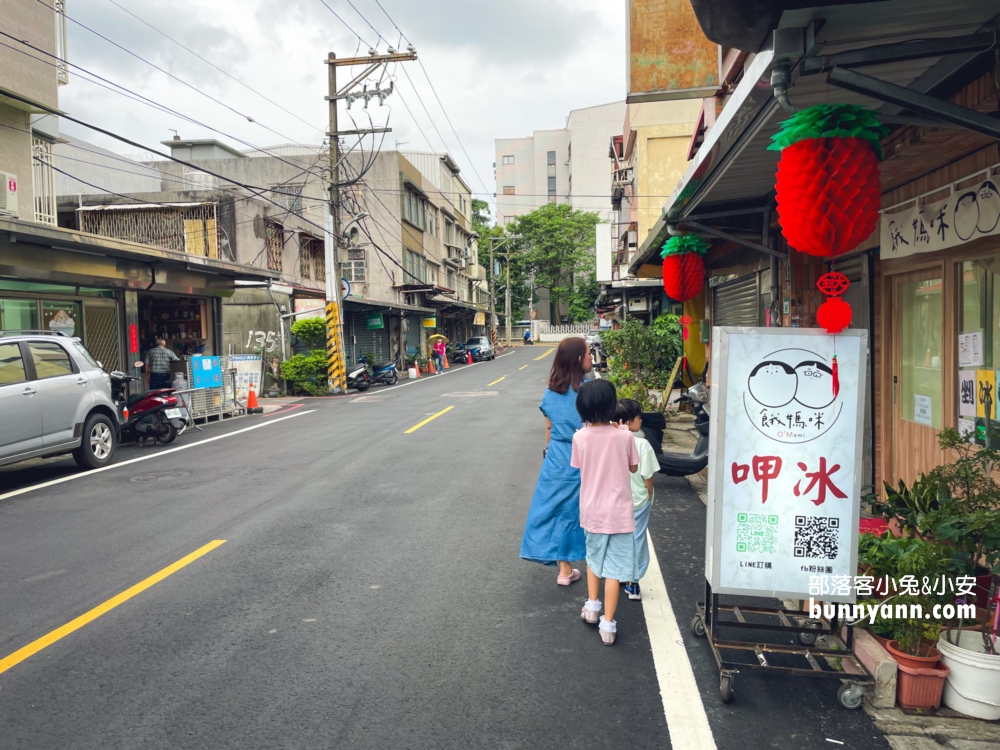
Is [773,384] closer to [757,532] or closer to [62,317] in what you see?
[757,532]

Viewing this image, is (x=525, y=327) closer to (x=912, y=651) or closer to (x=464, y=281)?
(x=464, y=281)

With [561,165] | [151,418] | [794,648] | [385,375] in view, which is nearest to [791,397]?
[794,648]

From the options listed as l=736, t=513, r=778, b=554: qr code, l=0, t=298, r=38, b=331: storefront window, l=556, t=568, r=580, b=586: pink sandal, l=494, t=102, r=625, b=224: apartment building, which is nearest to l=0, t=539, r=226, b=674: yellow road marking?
l=556, t=568, r=580, b=586: pink sandal

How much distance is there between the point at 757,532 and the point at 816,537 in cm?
29

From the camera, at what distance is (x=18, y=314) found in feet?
45.1

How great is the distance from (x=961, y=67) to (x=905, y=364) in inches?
110

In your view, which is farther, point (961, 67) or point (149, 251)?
point (149, 251)

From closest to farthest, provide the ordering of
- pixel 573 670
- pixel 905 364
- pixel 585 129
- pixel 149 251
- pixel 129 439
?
pixel 573 670, pixel 905 364, pixel 129 439, pixel 149 251, pixel 585 129

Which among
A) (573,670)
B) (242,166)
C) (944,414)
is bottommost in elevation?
(573,670)

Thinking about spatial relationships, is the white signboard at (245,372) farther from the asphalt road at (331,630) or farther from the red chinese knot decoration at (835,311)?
the red chinese knot decoration at (835,311)

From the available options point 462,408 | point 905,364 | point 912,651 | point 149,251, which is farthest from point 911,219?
point 149,251

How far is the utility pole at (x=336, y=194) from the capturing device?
23109 mm

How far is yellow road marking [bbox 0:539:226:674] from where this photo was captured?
13.6 feet

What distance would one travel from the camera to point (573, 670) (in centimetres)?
392
